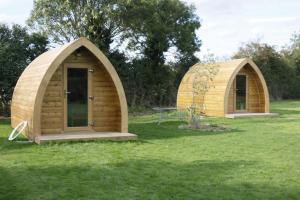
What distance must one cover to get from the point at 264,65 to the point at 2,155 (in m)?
32.1

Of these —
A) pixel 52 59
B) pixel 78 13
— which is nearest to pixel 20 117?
pixel 52 59

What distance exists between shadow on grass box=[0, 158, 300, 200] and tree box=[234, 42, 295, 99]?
3123 cm

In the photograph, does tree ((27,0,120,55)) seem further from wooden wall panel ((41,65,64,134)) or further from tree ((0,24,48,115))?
wooden wall panel ((41,65,64,134))

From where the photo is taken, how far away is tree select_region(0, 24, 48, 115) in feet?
59.7

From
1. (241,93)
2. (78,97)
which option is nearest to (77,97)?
(78,97)

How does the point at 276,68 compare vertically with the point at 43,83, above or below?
above

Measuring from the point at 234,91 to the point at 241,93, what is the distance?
484mm

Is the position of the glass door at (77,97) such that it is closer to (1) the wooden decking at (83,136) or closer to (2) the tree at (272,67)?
(1) the wooden decking at (83,136)

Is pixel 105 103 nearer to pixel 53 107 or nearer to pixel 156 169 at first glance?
pixel 53 107

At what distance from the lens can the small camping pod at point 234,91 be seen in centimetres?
1923

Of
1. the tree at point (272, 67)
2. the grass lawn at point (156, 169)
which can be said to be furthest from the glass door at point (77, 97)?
the tree at point (272, 67)

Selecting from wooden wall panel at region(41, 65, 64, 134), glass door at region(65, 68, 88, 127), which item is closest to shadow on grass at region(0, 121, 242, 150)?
wooden wall panel at region(41, 65, 64, 134)

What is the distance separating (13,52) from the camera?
20500mm

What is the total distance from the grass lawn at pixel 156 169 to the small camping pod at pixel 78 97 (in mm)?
1037
